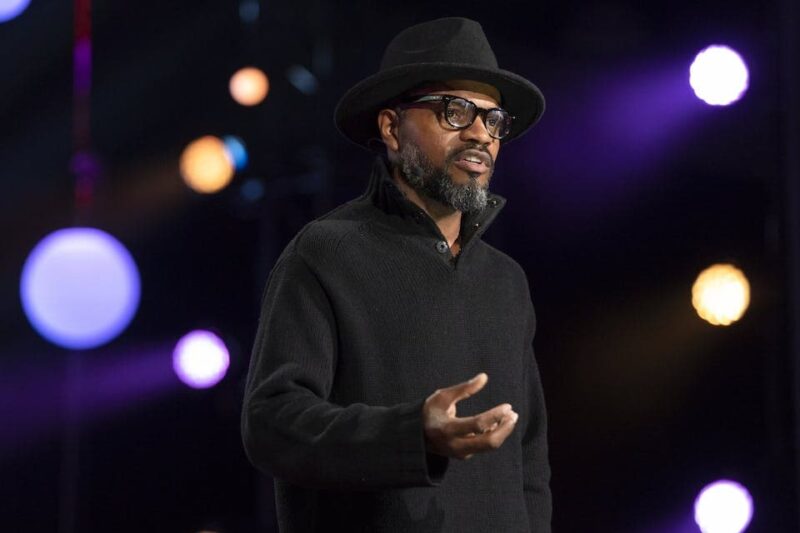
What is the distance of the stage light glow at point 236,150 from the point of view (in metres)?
4.09

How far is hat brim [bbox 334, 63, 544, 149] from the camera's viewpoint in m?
1.99

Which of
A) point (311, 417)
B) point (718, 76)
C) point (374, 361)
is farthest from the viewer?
point (718, 76)

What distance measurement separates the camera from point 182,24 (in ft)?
12.8

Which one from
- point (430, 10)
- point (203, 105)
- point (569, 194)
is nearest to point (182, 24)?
point (203, 105)

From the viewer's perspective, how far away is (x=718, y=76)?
3.38m

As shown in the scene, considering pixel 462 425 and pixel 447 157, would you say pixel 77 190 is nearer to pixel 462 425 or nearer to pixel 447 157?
pixel 447 157

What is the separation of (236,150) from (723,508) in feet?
7.87

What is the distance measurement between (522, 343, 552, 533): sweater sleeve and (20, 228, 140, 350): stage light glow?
1948 millimetres

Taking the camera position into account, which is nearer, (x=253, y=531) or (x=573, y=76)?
(x=573, y=76)

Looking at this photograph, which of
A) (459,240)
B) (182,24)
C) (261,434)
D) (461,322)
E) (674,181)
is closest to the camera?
(261,434)

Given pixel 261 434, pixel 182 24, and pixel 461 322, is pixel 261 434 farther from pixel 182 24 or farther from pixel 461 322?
pixel 182 24

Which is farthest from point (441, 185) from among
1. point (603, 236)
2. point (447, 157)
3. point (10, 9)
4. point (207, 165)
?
point (207, 165)

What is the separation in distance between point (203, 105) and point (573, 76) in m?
1.54

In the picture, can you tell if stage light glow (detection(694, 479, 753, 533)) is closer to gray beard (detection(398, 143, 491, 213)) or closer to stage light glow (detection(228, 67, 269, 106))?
gray beard (detection(398, 143, 491, 213))
